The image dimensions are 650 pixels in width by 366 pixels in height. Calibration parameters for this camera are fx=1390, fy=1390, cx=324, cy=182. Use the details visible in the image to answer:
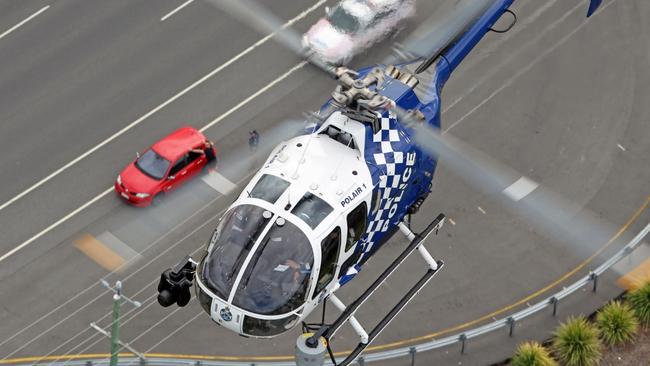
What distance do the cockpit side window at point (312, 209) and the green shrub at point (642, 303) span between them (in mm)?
12885

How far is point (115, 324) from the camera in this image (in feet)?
109

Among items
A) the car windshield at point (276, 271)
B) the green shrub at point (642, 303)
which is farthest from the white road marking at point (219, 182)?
the green shrub at point (642, 303)

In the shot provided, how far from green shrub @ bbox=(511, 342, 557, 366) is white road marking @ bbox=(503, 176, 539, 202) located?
5524mm

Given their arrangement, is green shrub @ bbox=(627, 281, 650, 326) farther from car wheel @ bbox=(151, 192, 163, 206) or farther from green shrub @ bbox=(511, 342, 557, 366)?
car wheel @ bbox=(151, 192, 163, 206)

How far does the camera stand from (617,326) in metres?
40.8

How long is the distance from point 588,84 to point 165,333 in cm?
1776

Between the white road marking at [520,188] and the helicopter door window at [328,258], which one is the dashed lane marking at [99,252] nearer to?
the helicopter door window at [328,258]

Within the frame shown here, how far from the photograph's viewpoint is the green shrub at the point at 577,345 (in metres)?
40.2

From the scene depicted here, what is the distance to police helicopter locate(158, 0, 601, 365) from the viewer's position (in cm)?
3228

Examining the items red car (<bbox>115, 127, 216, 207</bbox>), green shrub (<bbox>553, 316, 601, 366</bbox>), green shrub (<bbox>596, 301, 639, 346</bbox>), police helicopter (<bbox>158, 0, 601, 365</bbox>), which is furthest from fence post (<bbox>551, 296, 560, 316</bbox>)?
red car (<bbox>115, 127, 216, 207</bbox>)

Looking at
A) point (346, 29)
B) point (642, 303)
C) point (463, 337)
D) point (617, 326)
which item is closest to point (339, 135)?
point (463, 337)

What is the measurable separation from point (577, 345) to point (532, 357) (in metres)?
1.43

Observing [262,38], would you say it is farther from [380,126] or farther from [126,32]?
[380,126]

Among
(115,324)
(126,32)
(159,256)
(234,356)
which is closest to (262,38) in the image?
(126,32)
